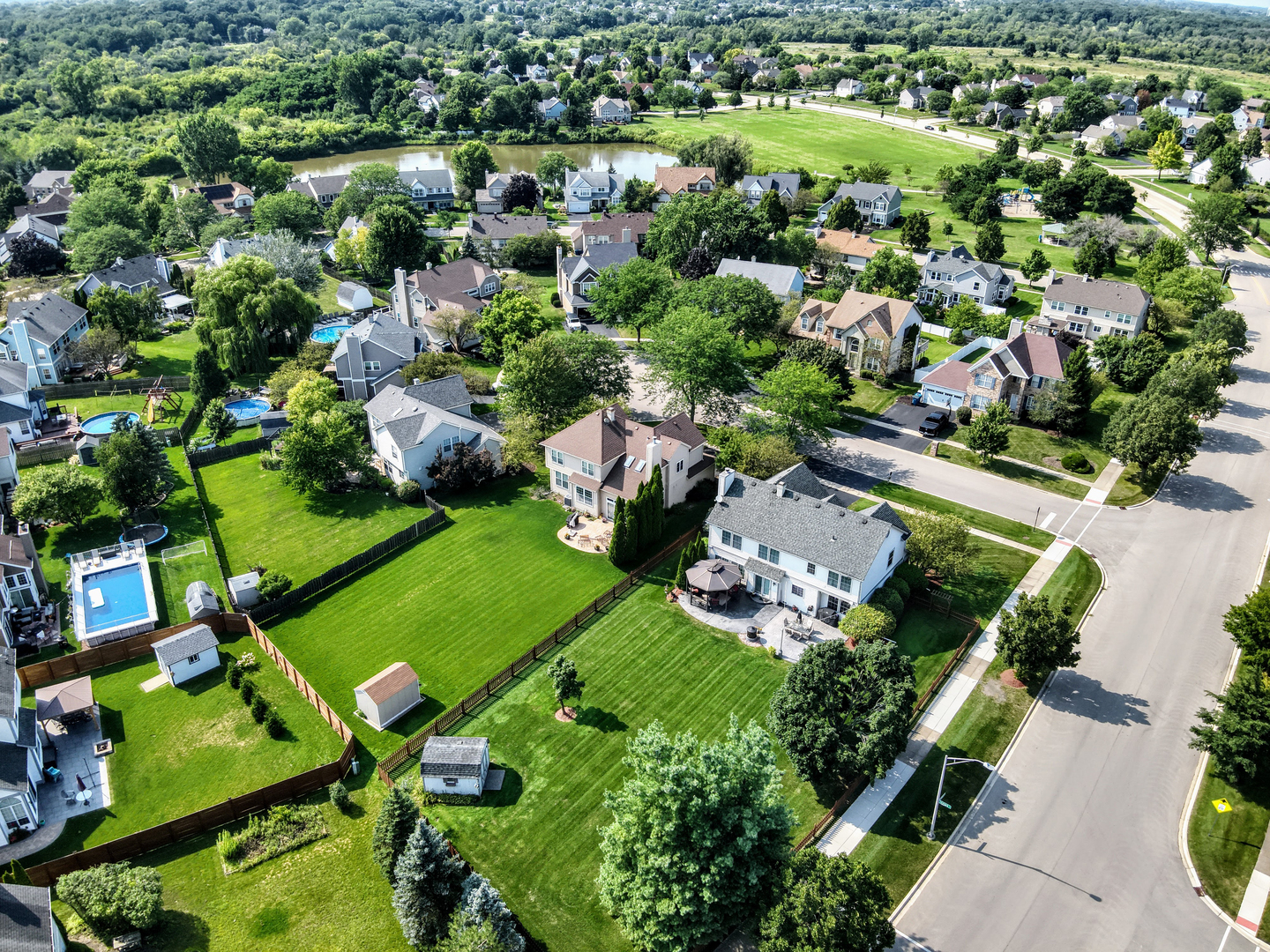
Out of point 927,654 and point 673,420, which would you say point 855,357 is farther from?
point 927,654

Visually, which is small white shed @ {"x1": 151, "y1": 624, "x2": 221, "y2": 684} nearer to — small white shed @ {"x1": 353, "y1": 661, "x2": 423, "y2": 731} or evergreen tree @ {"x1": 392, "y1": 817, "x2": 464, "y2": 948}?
small white shed @ {"x1": 353, "y1": 661, "x2": 423, "y2": 731}

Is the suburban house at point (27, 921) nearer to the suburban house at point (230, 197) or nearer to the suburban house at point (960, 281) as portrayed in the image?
the suburban house at point (960, 281)

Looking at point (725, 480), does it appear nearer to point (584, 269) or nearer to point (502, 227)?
point (584, 269)

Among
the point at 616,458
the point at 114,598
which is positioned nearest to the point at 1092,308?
the point at 616,458

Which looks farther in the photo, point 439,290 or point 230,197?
point 230,197

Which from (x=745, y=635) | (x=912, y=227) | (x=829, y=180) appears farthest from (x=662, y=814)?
(x=829, y=180)

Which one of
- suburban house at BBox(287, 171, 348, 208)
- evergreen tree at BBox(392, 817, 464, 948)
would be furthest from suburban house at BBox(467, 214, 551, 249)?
evergreen tree at BBox(392, 817, 464, 948)

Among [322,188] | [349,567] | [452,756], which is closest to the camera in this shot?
[452,756]
